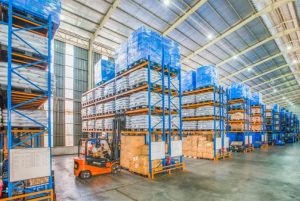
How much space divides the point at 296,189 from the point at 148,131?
5.00 metres

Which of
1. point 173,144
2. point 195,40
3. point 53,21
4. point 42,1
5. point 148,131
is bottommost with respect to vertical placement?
point 173,144

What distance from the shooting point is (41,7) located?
4.99 m

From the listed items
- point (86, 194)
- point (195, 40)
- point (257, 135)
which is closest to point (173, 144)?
point (86, 194)

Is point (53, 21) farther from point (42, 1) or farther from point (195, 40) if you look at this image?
point (195, 40)

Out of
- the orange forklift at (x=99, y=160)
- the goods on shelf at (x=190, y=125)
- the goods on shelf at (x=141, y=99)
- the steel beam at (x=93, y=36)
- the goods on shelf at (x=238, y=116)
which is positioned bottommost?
the orange forklift at (x=99, y=160)

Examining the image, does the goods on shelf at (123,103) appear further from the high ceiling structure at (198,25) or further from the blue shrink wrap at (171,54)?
the high ceiling structure at (198,25)

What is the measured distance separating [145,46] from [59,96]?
10.3m

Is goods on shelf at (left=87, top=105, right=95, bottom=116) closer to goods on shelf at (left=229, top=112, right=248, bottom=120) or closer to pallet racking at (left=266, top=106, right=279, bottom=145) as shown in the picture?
goods on shelf at (left=229, top=112, right=248, bottom=120)

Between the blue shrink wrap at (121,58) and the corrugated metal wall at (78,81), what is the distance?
802 centimetres

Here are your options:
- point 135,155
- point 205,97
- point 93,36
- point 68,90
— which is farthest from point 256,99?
point 68,90

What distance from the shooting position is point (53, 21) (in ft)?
17.1

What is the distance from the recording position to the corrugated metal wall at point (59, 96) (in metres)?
14.1

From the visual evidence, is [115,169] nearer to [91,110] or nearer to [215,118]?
[91,110]

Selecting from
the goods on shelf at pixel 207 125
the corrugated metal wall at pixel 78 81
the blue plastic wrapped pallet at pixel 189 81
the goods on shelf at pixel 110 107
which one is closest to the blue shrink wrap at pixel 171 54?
the blue plastic wrapped pallet at pixel 189 81
